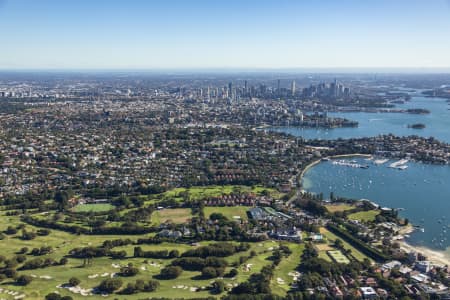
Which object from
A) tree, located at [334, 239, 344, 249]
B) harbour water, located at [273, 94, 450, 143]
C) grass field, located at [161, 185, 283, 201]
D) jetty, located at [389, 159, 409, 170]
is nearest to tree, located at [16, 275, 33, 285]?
grass field, located at [161, 185, 283, 201]

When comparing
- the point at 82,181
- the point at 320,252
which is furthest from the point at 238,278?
the point at 82,181

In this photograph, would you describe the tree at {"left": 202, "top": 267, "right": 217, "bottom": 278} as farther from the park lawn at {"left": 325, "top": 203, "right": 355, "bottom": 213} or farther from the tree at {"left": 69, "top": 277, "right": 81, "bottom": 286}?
the park lawn at {"left": 325, "top": 203, "right": 355, "bottom": 213}

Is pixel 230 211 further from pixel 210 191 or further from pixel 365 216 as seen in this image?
pixel 365 216

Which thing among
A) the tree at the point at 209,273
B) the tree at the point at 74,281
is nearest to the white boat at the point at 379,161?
the tree at the point at 209,273

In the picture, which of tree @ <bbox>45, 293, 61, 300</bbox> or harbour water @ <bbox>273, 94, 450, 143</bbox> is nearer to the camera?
tree @ <bbox>45, 293, 61, 300</bbox>

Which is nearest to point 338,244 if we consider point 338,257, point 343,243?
point 343,243

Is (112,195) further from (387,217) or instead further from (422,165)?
(422,165)

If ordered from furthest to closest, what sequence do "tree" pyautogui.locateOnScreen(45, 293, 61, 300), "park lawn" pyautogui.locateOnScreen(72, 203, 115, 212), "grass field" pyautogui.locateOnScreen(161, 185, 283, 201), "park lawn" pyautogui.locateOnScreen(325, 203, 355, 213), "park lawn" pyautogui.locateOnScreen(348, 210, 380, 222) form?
1. "grass field" pyautogui.locateOnScreen(161, 185, 283, 201)
2. "park lawn" pyautogui.locateOnScreen(72, 203, 115, 212)
3. "park lawn" pyautogui.locateOnScreen(325, 203, 355, 213)
4. "park lawn" pyautogui.locateOnScreen(348, 210, 380, 222)
5. "tree" pyautogui.locateOnScreen(45, 293, 61, 300)

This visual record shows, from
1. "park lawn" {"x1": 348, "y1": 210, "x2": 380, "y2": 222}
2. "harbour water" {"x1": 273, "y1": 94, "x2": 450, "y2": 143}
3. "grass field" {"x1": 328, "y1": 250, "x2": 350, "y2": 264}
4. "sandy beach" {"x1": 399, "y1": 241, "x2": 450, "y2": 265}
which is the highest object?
"harbour water" {"x1": 273, "y1": 94, "x2": 450, "y2": 143}
